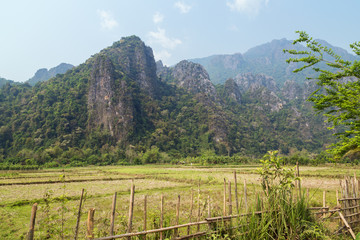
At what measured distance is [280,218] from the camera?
448 centimetres

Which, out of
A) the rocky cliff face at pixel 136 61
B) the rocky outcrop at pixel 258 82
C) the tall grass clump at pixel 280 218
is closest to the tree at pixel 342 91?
the tall grass clump at pixel 280 218

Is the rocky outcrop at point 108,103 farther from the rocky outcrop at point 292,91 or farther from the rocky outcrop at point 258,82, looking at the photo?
the rocky outcrop at point 292,91

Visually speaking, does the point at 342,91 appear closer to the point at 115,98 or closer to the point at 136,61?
the point at 115,98

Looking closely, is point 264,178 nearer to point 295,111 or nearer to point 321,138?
point 321,138

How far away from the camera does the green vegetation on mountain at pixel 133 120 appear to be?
71.9m

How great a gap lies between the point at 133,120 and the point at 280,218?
91.3 m

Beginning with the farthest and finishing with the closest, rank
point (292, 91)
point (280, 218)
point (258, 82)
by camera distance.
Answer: point (258, 82), point (292, 91), point (280, 218)

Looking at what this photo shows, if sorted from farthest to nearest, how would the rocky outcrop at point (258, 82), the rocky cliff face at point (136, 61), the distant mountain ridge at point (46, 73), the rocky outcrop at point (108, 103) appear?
the rocky outcrop at point (258, 82)
the distant mountain ridge at point (46, 73)
the rocky cliff face at point (136, 61)
the rocky outcrop at point (108, 103)

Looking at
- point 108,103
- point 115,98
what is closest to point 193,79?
point 115,98

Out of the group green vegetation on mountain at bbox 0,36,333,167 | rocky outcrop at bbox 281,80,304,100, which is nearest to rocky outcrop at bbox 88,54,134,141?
green vegetation on mountain at bbox 0,36,333,167

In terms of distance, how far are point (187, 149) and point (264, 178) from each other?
8310 centimetres

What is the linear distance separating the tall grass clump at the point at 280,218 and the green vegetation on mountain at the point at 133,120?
5542 cm

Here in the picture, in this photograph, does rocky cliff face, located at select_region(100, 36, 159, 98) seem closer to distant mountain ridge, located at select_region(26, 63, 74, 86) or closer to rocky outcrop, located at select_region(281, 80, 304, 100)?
distant mountain ridge, located at select_region(26, 63, 74, 86)

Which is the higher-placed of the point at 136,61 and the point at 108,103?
the point at 136,61
